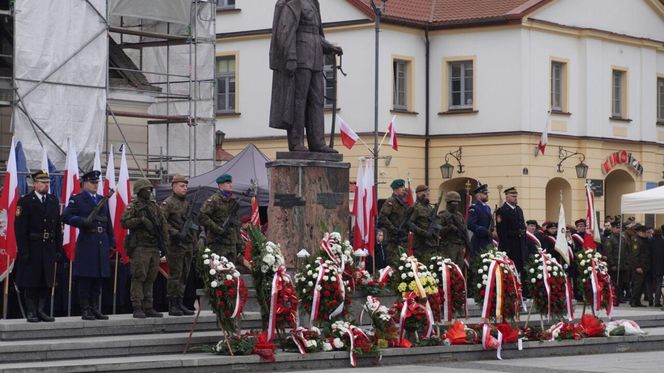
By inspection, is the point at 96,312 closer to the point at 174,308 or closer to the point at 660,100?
the point at 174,308

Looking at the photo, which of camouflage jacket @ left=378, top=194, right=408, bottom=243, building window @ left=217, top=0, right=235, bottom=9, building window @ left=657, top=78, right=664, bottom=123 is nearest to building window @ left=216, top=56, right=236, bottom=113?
building window @ left=217, top=0, right=235, bottom=9

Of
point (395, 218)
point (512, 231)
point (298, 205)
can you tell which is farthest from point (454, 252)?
point (298, 205)

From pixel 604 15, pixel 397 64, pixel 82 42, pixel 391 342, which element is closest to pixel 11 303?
pixel 391 342

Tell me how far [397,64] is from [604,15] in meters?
6.79

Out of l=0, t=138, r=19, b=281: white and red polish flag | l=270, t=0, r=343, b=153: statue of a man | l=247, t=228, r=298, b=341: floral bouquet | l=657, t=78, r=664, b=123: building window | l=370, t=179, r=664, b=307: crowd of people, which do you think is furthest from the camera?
l=657, t=78, r=664, b=123: building window

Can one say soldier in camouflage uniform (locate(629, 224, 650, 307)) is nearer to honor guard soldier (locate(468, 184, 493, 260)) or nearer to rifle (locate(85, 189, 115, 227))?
honor guard soldier (locate(468, 184, 493, 260))

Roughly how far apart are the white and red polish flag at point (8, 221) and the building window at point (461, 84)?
26019 millimetres

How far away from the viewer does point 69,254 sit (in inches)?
814

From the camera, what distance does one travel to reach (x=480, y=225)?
24219 millimetres

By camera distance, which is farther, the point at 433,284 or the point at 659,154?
the point at 659,154

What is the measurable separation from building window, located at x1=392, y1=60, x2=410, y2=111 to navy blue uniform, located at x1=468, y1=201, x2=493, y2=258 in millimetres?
20612

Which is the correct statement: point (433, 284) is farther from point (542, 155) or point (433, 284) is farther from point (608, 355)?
point (542, 155)

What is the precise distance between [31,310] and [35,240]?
0.86 m

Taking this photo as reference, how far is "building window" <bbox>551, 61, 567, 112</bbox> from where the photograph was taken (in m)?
45.3
